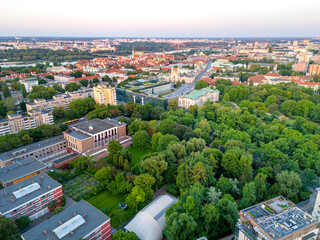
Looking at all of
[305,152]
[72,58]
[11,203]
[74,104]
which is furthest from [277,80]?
[72,58]

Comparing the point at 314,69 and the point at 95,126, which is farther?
the point at 314,69

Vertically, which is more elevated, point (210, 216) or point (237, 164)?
point (237, 164)

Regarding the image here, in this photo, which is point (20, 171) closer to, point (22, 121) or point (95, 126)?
point (95, 126)

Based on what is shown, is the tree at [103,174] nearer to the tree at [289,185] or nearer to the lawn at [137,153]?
the lawn at [137,153]

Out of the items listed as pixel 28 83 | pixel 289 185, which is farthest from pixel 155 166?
pixel 28 83

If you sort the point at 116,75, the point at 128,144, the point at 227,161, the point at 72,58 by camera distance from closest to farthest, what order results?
1. the point at 227,161
2. the point at 128,144
3. the point at 116,75
4. the point at 72,58

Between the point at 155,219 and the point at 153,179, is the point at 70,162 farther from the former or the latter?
the point at 155,219
